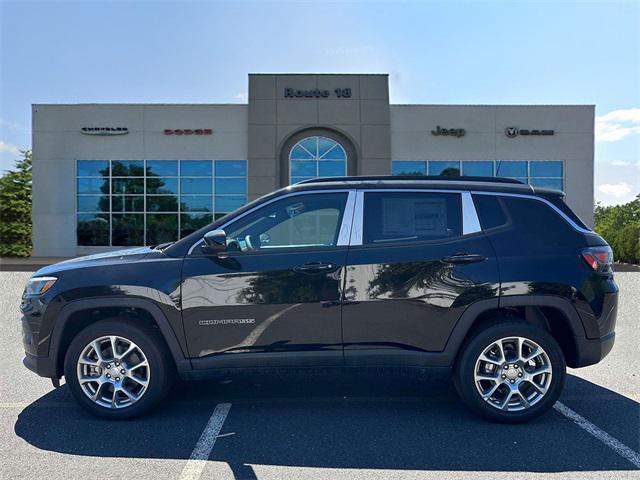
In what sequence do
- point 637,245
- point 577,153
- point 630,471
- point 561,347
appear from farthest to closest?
point 577,153
point 637,245
point 561,347
point 630,471

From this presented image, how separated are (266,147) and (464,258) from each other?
62.9ft

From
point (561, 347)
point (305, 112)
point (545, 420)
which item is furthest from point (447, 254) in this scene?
point (305, 112)

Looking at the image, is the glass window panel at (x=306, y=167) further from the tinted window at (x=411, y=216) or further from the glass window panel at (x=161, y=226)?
the tinted window at (x=411, y=216)

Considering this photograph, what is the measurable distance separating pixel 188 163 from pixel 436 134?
38.1 ft

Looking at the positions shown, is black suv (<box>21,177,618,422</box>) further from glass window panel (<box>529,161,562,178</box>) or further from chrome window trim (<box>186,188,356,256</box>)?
glass window panel (<box>529,161,562,178</box>)

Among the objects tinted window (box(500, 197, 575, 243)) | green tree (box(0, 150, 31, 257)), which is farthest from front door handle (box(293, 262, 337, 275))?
green tree (box(0, 150, 31, 257))

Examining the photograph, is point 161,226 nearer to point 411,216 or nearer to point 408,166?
point 408,166

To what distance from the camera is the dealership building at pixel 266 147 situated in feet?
72.8

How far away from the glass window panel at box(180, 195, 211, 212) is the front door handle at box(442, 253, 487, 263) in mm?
19841

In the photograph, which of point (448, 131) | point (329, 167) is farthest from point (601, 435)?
point (448, 131)

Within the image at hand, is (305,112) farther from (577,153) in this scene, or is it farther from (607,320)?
(607,320)

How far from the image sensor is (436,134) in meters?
22.4

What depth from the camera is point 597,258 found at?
12.9ft

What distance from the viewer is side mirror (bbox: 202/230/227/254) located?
380 centimetres
